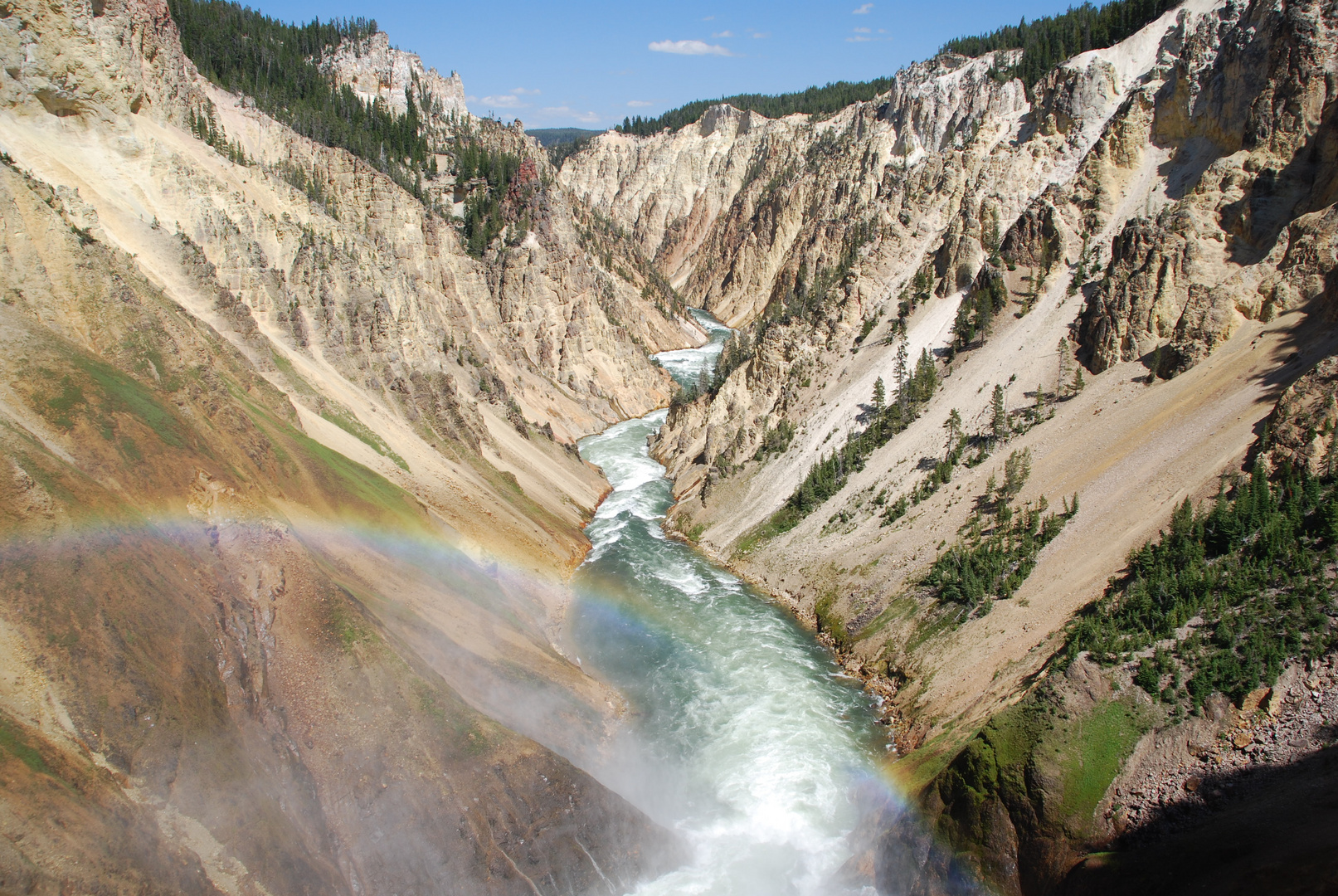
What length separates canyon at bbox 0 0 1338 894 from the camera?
47.2 ft

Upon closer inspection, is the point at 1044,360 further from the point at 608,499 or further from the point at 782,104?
the point at 782,104

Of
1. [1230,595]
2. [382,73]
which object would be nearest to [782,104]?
[382,73]

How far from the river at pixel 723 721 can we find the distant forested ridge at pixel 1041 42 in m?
52.6

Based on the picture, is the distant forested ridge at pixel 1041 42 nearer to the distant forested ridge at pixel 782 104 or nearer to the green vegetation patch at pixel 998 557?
the distant forested ridge at pixel 782 104

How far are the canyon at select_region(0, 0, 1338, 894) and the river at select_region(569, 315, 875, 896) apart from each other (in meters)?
0.22

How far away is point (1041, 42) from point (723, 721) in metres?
69.1

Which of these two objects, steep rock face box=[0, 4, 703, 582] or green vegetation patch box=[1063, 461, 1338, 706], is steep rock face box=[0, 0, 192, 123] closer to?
steep rock face box=[0, 4, 703, 582]

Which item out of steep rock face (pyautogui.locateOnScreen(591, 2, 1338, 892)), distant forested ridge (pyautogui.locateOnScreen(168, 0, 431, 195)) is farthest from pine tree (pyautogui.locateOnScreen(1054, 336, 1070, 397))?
distant forested ridge (pyautogui.locateOnScreen(168, 0, 431, 195))

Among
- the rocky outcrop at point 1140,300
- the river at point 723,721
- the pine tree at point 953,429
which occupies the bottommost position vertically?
the river at point 723,721

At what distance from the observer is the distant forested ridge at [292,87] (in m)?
76.9

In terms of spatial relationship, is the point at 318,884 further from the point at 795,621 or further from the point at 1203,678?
the point at 795,621

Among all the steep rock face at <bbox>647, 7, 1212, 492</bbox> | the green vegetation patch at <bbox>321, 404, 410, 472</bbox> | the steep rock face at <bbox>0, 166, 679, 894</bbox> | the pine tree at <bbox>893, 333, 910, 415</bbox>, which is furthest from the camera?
the steep rock face at <bbox>647, 7, 1212, 492</bbox>

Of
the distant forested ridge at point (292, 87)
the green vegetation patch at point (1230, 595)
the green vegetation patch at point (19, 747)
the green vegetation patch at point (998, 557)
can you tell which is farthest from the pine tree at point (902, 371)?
the distant forested ridge at point (292, 87)

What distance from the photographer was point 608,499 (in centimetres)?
4884
